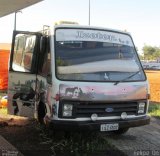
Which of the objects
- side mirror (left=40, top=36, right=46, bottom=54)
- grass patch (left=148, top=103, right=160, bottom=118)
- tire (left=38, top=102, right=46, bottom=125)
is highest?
side mirror (left=40, top=36, right=46, bottom=54)

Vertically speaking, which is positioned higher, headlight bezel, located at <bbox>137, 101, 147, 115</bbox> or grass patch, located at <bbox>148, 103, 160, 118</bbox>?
headlight bezel, located at <bbox>137, 101, 147, 115</bbox>

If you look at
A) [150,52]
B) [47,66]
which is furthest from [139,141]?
[150,52]

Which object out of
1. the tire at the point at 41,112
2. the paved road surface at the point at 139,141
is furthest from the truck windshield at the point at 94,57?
→ the paved road surface at the point at 139,141

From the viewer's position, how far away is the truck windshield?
8164 mm

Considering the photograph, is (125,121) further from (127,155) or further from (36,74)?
(36,74)

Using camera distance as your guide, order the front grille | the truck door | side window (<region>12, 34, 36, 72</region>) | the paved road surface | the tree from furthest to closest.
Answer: the tree < side window (<region>12, 34, 36, 72</region>) < the truck door < the paved road surface < the front grille

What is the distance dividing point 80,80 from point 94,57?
0.79 metres

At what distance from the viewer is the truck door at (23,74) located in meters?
8.97

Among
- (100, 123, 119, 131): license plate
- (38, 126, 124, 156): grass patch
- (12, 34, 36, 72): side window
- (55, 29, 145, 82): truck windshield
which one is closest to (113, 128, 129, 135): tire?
(38, 126, 124, 156): grass patch

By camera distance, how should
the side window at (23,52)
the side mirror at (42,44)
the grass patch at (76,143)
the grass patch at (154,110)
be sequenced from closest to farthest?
the grass patch at (76,143) → the side mirror at (42,44) → the side window at (23,52) → the grass patch at (154,110)

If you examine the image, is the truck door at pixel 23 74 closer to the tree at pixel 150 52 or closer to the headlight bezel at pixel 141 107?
the headlight bezel at pixel 141 107

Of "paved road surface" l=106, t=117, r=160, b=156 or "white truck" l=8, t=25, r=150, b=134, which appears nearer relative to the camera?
"white truck" l=8, t=25, r=150, b=134

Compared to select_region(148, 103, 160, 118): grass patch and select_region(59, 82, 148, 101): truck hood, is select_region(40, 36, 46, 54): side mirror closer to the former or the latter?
select_region(59, 82, 148, 101): truck hood

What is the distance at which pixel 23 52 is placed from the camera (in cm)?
962
